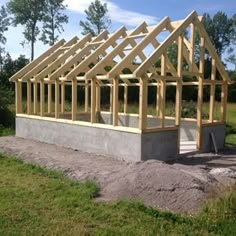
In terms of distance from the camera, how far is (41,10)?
37.2 meters

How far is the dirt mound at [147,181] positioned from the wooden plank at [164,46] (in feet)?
7.85

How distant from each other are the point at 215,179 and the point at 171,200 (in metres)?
1.50

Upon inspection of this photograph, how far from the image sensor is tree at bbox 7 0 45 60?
3622 cm

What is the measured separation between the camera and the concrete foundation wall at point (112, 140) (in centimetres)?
976

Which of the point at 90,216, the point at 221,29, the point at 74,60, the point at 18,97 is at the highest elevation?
the point at 221,29

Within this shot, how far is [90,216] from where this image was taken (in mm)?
5820

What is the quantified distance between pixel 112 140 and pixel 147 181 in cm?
366

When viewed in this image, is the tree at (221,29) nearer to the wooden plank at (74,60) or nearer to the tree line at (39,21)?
the tree line at (39,21)

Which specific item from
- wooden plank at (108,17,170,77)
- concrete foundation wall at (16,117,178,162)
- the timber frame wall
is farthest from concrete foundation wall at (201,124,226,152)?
wooden plank at (108,17,170,77)

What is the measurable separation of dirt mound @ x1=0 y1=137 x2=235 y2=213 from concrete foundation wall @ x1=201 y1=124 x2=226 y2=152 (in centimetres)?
323

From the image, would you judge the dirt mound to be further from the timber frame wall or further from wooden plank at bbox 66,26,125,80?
wooden plank at bbox 66,26,125,80

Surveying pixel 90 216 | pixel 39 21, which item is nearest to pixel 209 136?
pixel 90 216

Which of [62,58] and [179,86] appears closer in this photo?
[179,86]

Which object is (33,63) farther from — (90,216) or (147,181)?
(90,216)
